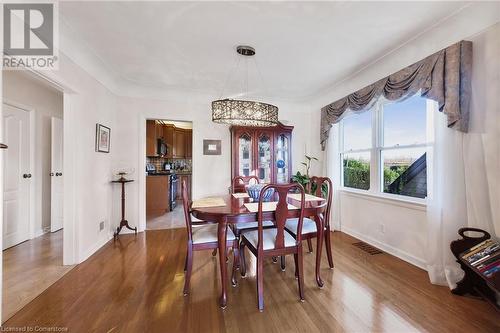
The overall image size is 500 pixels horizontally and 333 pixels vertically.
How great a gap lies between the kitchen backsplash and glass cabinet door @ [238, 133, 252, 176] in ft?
9.86

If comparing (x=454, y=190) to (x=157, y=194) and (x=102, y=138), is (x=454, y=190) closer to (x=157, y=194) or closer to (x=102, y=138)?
(x=102, y=138)

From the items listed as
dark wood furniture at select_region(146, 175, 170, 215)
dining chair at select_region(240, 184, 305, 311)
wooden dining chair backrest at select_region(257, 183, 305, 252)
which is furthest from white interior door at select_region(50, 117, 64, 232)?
wooden dining chair backrest at select_region(257, 183, 305, 252)

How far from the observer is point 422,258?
2354 millimetres

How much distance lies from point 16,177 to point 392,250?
5.09m

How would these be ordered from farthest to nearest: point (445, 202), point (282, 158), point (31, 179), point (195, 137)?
point (282, 158) < point (195, 137) < point (31, 179) < point (445, 202)

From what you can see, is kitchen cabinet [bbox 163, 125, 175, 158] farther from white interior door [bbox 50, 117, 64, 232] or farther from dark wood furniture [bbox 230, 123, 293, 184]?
dark wood furniture [bbox 230, 123, 293, 184]

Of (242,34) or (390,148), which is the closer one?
(242,34)

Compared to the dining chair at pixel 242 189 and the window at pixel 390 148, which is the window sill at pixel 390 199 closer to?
the window at pixel 390 148

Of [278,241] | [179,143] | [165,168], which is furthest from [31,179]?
[278,241]

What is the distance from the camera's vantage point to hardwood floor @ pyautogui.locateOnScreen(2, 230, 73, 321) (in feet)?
5.92

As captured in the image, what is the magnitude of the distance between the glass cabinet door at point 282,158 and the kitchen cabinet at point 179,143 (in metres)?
3.45

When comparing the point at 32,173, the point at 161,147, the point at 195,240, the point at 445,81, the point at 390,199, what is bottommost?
the point at 195,240

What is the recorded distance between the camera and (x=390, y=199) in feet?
9.01

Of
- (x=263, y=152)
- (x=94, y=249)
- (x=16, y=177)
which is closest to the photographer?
(x=94, y=249)
